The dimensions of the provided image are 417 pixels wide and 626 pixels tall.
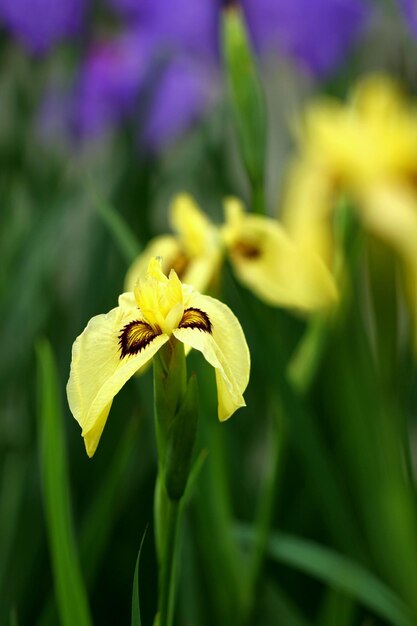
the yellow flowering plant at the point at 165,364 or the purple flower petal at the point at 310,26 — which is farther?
the purple flower petal at the point at 310,26

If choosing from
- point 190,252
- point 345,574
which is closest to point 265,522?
point 345,574

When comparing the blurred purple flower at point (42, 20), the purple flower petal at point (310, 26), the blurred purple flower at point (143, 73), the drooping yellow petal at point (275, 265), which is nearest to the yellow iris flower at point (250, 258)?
the drooping yellow petal at point (275, 265)

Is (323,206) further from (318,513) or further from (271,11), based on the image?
(271,11)

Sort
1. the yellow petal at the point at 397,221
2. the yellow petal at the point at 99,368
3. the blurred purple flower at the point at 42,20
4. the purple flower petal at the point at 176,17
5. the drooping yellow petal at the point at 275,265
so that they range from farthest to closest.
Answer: the purple flower petal at the point at 176,17, the blurred purple flower at the point at 42,20, the yellow petal at the point at 397,221, the drooping yellow petal at the point at 275,265, the yellow petal at the point at 99,368

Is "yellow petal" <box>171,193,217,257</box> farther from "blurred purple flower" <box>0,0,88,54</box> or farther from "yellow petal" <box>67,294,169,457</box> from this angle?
"blurred purple flower" <box>0,0,88,54</box>

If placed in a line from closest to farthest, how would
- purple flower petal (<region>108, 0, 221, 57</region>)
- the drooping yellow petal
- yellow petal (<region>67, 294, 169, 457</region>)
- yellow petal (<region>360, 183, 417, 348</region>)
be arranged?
1. yellow petal (<region>67, 294, 169, 457</region>)
2. the drooping yellow petal
3. yellow petal (<region>360, 183, 417, 348</region>)
4. purple flower petal (<region>108, 0, 221, 57</region>)

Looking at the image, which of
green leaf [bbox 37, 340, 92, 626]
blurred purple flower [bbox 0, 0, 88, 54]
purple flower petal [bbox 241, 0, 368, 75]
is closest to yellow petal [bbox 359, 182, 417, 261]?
green leaf [bbox 37, 340, 92, 626]

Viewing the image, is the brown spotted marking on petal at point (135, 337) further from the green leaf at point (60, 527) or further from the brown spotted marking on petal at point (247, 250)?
the brown spotted marking on petal at point (247, 250)
